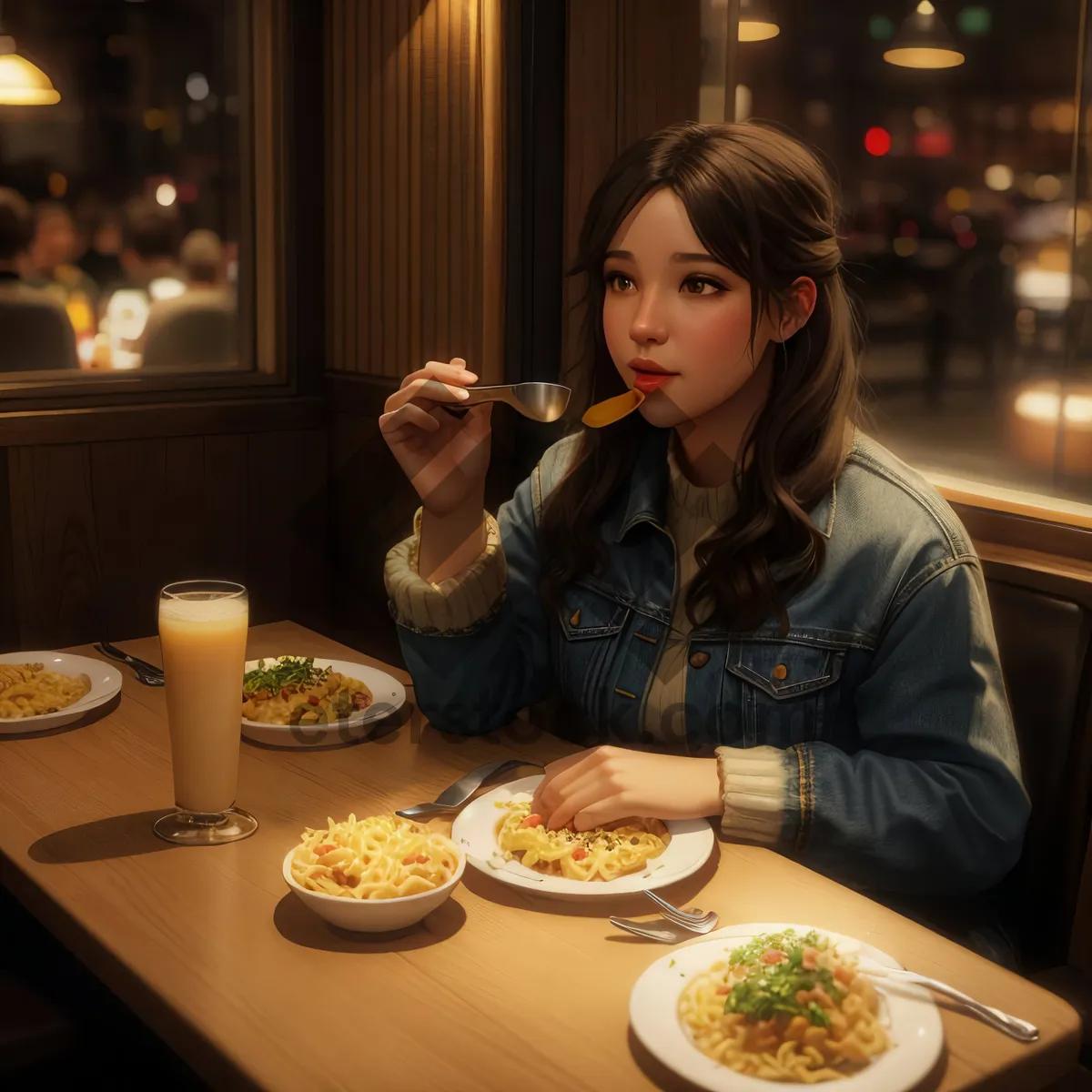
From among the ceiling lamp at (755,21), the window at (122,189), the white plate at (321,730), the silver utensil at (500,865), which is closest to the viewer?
the silver utensil at (500,865)

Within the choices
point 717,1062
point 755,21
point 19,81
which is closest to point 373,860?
point 717,1062

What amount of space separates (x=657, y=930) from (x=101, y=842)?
0.59 meters

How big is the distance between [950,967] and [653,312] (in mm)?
760

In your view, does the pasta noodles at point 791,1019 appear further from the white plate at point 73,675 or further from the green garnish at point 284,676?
the white plate at point 73,675

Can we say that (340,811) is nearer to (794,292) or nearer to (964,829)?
(964,829)

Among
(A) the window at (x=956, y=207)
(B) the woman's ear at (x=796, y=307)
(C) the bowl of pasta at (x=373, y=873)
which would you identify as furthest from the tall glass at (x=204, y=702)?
(A) the window at (x=956, y=207)

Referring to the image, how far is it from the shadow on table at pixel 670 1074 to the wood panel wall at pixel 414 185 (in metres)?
1.96

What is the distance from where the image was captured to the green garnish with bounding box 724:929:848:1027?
0.98 metres

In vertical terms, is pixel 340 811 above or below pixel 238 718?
below

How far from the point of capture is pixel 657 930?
119 cm

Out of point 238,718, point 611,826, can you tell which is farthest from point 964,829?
point 238,718

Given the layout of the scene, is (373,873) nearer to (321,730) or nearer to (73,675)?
(321,730)

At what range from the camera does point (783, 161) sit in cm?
157

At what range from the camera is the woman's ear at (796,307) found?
159 cm
